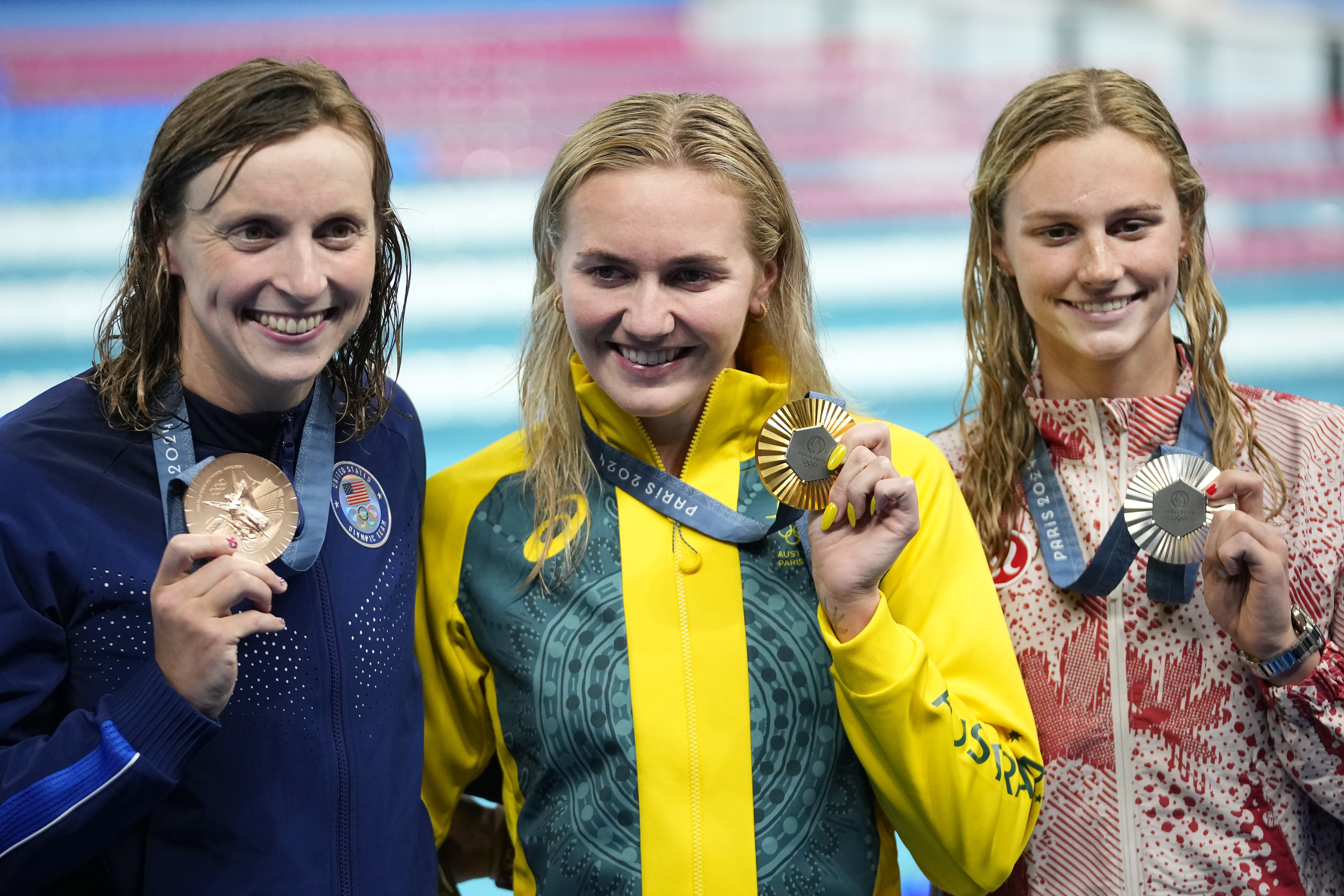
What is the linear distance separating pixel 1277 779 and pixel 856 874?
0.65 metres

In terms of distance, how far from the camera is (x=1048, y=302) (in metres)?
2.07

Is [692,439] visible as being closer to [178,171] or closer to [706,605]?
[706,605]

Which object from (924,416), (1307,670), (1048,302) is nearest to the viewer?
(1307,670)

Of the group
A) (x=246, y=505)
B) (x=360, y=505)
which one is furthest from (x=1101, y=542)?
(x=246, y=505)

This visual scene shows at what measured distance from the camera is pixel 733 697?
5.94ft

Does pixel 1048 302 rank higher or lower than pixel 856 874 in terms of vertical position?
higher

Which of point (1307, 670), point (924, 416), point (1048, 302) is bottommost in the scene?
point (924, 416)

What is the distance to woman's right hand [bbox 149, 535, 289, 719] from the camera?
4.91 ft

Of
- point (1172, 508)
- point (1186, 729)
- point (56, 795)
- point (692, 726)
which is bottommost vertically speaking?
point (1186, 729)

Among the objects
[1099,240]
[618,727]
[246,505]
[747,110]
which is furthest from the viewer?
[747,110]

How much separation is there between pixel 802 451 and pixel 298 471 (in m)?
0.68

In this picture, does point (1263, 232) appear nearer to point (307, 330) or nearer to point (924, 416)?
point (924, 416)

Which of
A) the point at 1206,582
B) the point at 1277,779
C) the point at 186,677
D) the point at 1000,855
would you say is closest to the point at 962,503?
the point at 1206,582

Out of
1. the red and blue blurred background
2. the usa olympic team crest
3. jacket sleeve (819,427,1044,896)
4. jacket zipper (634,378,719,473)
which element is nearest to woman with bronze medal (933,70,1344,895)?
jacket sleeve (819,427,1044,896)
